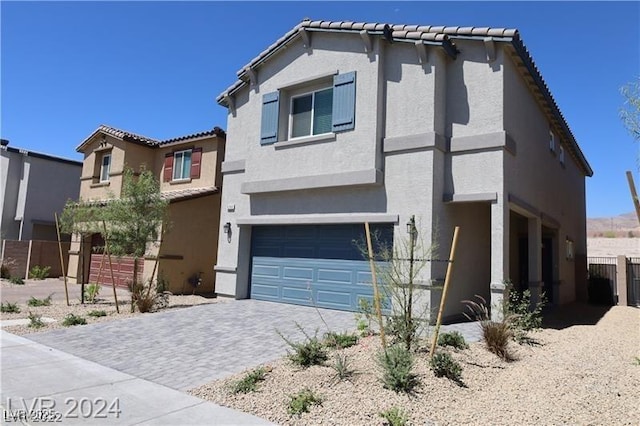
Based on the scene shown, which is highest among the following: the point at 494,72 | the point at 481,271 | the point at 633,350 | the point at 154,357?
the point at 494,72

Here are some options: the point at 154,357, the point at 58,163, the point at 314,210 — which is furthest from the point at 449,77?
the point at 58,163

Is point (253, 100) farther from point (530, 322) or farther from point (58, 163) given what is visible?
point (58, 163)

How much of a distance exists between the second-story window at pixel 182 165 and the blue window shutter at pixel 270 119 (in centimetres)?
761

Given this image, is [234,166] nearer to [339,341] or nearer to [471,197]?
[471,197]

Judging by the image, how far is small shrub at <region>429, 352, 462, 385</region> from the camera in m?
6.32

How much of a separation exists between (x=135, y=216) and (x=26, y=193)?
55.8 ft

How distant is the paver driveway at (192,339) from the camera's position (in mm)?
7523

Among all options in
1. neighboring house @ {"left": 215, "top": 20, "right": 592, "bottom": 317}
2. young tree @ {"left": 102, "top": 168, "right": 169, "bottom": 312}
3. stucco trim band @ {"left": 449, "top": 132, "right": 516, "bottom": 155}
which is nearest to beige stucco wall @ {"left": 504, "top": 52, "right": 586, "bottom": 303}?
neighboring house @ {"left": 215, "top": 20, "right": 592, "bottom": 317}

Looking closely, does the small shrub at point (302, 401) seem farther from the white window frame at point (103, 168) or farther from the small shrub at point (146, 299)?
the white window frame at point (103, 168)

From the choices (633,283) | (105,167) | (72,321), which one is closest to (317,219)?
(72,321)

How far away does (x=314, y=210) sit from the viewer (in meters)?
12.9

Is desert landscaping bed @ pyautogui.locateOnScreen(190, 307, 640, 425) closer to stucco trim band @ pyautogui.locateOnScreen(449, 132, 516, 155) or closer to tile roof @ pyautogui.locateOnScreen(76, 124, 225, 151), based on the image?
stucco trim band @ pyautogui.locateOnScreen(449, 132, 516, 155)

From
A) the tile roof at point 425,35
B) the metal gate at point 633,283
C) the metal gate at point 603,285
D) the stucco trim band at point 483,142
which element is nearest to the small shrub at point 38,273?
the tile roof at point 425,35

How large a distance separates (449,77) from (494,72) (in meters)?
1.20
